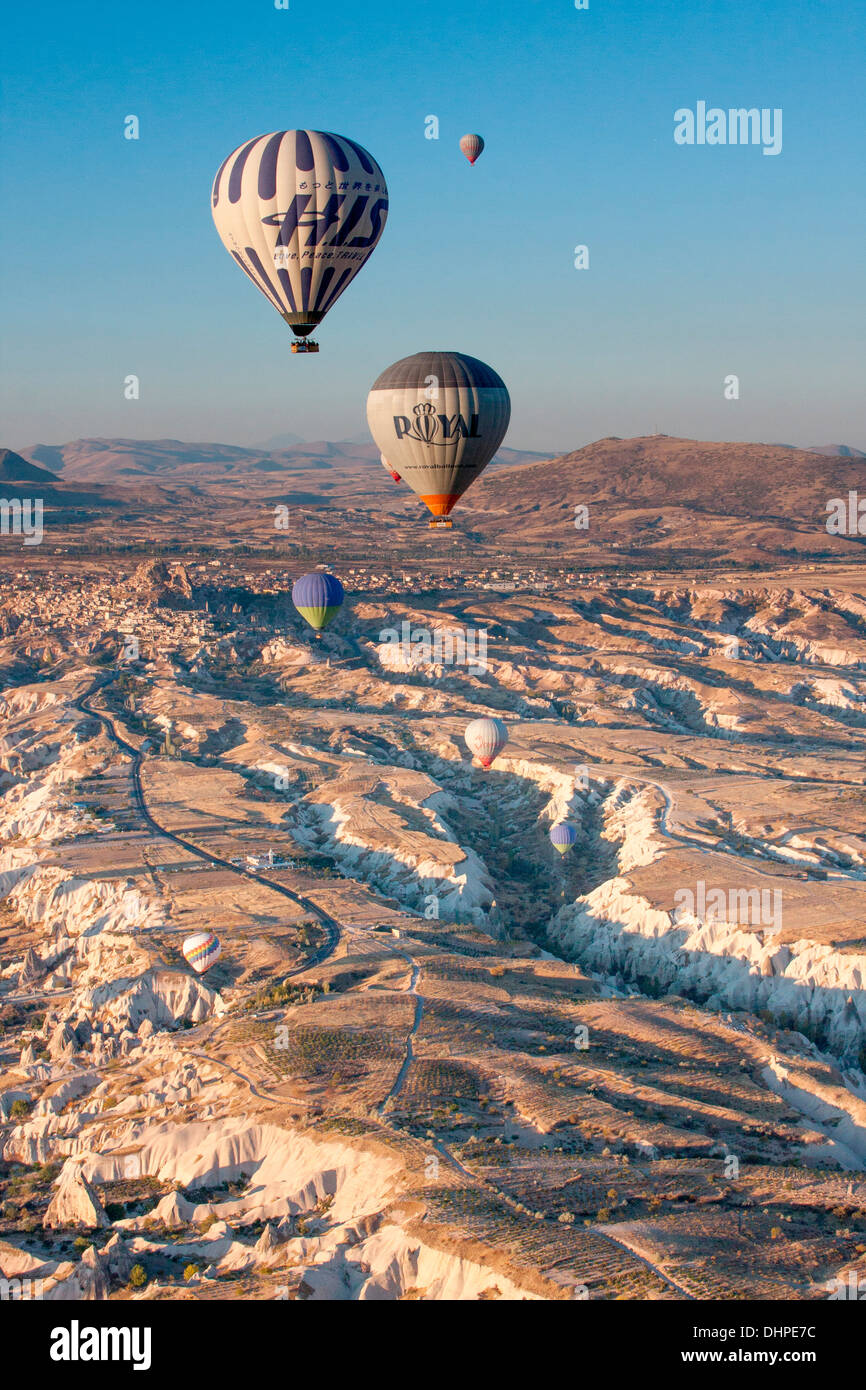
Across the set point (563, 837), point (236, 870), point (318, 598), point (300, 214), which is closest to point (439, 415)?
point (300, 214)

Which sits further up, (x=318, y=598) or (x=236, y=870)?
(x=318, y=598)

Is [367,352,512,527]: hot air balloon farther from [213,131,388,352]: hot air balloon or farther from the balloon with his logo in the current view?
the balloon with his logo

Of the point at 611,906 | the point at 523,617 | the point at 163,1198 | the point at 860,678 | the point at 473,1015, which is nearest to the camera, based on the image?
the point at 163,1198

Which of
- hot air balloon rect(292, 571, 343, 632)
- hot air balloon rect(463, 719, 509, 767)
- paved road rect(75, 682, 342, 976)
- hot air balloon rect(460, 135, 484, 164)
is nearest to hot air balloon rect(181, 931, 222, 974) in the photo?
paved road rect(75, 682, 342, 976)

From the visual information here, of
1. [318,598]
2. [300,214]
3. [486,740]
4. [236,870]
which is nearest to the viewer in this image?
[300,214]

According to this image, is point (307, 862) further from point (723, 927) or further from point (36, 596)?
point (36, 596)

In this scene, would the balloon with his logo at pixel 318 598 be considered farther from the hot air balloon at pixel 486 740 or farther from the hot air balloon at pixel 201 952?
the hot air balloon at pixel 201 952

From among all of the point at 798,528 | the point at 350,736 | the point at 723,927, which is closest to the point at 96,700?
the point at 350,736

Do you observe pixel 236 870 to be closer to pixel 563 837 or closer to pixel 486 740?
pixel 563 837

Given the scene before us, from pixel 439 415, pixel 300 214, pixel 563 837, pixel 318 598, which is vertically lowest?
pixel 563 837

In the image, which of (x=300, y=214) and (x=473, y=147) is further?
(x=473, y=147)
